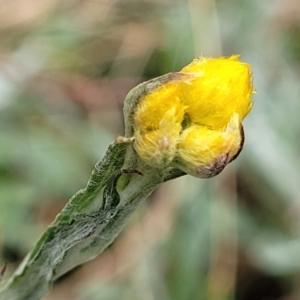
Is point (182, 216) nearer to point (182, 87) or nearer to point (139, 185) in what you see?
point (139, 185)

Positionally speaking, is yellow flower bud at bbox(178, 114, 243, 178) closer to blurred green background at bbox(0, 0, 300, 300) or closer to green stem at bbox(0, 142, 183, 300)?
green stem at bbox(0, 142, 183, 300)

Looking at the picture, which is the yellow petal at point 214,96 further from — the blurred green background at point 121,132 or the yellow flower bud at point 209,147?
the blurred green background at point 121,132

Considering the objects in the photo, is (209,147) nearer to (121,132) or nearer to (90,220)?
(90,220)

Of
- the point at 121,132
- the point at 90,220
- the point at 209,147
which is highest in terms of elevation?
the point at 209,147

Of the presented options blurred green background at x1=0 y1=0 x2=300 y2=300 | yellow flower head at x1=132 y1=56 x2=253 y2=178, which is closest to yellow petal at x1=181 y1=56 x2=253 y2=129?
yellow flower head at x1=132 y1=56 x2=253 y2=178

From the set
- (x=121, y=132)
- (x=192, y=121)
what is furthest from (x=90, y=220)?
(x=121, y=132)
